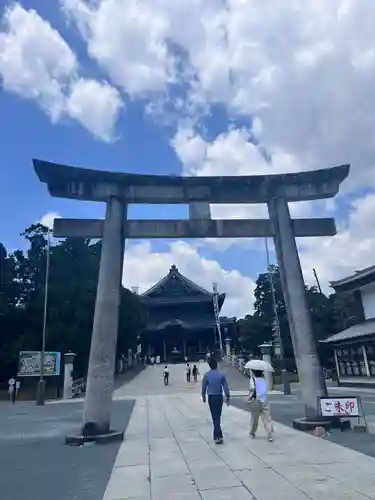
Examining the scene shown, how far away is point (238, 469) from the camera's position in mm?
6188

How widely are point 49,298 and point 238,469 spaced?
28.1 m

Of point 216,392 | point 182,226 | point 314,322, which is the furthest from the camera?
point 314,322

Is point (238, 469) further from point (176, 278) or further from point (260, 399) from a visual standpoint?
point (176, 278)

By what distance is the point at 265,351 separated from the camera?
87.8 feet

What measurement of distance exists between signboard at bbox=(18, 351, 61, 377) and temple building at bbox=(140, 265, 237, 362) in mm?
25077

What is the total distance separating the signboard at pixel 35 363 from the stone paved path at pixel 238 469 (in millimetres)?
17397

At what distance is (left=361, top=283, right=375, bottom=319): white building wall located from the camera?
26506 millimetres

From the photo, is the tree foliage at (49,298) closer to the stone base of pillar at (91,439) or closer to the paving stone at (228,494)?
the stone base of pillar at (91,439)

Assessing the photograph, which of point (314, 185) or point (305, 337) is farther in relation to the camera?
point (314, 185)

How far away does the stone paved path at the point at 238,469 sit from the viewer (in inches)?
200

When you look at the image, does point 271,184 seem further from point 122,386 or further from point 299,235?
point 122,386

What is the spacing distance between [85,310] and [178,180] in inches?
927

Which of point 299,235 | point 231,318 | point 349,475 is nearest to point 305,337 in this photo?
point 299,235

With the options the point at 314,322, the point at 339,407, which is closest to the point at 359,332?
the point at 339,407
